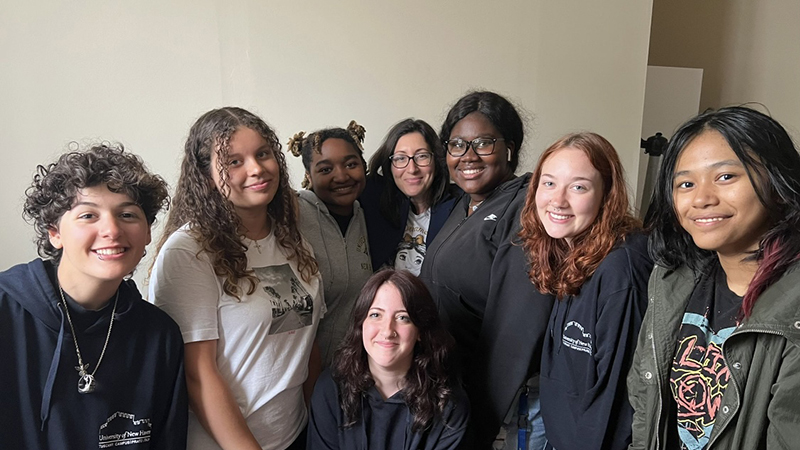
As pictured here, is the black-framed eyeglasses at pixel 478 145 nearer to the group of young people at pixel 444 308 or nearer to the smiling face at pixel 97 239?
the group of young people at pixel 444 308

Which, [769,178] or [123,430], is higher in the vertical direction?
[769,178]

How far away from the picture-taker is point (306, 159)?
2.21m

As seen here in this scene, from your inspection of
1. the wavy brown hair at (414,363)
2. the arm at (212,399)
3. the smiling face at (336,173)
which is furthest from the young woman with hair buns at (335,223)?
the arm at (212,399)

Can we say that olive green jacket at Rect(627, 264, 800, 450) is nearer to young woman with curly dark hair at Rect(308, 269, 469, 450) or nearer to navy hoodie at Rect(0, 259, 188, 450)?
young woman with curly dark hair at Rect(308, 269, 469, 450)

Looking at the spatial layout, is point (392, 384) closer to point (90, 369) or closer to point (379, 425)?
point (379, 425)

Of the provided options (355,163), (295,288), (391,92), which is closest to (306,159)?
(355,163)

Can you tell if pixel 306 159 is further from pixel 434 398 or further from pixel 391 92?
pixel 434 398

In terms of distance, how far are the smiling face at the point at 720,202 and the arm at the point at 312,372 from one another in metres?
1.31

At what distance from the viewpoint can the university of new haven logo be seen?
128cm

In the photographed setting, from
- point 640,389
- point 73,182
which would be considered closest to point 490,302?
point 640,389

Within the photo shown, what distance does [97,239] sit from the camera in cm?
123

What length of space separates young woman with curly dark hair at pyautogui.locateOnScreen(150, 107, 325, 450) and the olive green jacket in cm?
104

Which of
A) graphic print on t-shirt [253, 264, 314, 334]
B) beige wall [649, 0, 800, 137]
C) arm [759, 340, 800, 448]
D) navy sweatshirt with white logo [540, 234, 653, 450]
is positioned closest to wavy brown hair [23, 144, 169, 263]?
graphic print on t-shirt [253, 264, 314, 334]

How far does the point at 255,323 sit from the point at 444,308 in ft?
2.50
